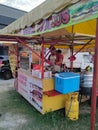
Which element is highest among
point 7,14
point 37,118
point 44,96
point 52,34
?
point 7,14

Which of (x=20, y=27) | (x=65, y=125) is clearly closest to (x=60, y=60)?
(x=20, y=27)

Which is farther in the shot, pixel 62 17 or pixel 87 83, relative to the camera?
pixel 87 83

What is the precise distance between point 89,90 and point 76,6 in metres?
2.49

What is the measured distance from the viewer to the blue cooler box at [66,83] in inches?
146

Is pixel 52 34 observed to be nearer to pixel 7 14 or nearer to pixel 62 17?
pixel 62 17

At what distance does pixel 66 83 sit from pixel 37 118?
4.16ft

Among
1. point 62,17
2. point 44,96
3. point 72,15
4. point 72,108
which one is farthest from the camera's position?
point 44,96

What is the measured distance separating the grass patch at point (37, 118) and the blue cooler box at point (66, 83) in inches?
30.6

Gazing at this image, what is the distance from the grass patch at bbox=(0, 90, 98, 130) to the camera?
359cm

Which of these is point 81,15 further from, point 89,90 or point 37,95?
point 37,95

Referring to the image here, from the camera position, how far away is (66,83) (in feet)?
12.2

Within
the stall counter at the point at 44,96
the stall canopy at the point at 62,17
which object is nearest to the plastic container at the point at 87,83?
the stall counter at the point at 44,96

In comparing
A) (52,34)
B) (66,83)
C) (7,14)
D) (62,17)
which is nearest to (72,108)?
(66,83)

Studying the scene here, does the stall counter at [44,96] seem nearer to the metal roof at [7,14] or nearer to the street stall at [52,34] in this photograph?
the street stall at [52,34]
